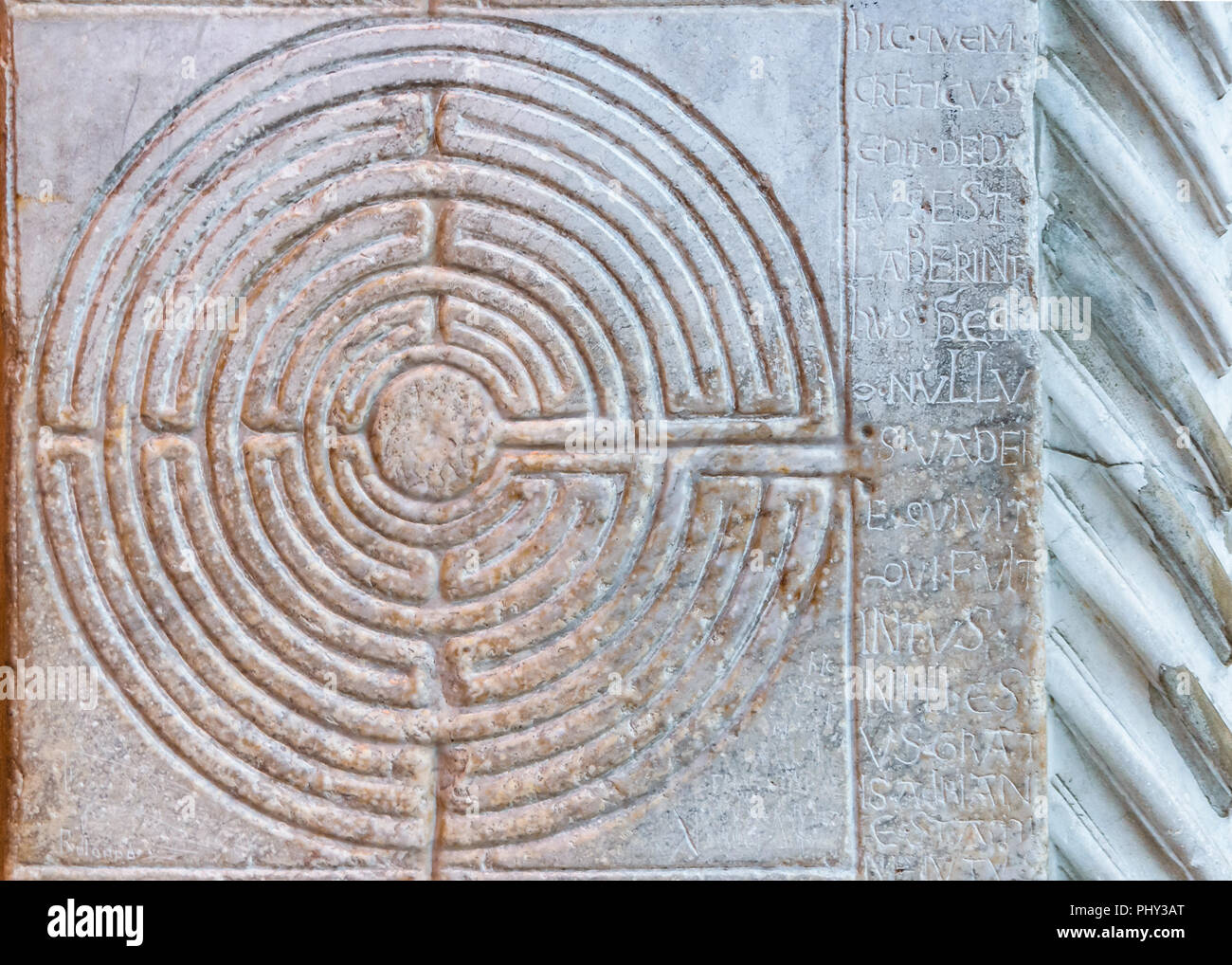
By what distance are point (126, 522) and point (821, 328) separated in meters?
1.97

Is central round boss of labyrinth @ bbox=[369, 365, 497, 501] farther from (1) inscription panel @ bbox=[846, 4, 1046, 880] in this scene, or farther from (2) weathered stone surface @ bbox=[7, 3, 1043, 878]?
(1) inscription panel @ bbox=[846, 4, 1046, 880]

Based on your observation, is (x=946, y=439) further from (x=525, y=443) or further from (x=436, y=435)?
(x=436, y=435)

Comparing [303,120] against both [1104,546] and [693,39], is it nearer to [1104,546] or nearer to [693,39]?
[693,39]

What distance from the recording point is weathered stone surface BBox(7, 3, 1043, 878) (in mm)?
2752

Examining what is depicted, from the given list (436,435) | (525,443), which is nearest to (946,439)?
(525,443)

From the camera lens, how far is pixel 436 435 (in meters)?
2.82

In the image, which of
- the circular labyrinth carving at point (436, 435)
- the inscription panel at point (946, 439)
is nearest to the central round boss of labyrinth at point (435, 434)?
the circular labyrinth carving at point (436, 435)

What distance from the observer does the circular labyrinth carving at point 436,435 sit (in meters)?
2.77

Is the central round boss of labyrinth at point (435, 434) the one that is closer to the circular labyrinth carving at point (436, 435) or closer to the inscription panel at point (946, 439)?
the circular labyrinth carving at point (436, 435)

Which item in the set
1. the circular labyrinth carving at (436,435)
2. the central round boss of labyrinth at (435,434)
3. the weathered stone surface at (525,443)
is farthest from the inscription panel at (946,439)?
the central round boss of labyrinth at (435,434)

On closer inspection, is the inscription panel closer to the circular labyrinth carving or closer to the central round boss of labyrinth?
the circular labyrinth carving

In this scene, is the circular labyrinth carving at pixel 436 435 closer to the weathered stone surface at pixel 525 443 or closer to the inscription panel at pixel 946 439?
the weathered stone surface at pixel 525 443

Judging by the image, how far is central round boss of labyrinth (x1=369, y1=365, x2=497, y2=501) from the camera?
2.81 m

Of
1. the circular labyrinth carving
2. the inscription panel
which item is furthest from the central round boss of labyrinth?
the inscription panel
